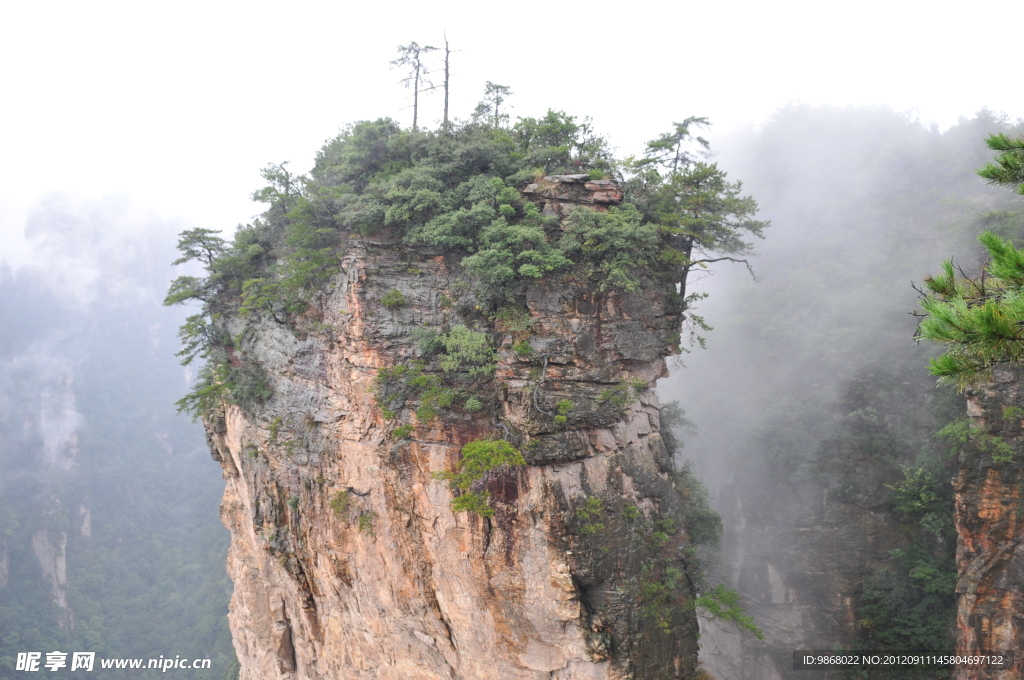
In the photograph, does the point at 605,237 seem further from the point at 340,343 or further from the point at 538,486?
the point at 340,343

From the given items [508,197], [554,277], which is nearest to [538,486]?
[554,277]

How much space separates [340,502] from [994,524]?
19.7 m

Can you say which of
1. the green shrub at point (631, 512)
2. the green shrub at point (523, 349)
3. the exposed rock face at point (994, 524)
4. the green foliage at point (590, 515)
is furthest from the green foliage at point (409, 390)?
the exposed rock face at point (994, 524)

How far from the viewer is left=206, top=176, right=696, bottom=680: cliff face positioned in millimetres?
12016

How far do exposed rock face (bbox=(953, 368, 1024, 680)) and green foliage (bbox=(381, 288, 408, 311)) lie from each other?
17747mm

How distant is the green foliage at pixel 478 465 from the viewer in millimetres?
11758

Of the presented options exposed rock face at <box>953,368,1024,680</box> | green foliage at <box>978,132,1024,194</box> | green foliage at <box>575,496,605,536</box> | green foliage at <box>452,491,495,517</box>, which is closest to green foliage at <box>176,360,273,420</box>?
green foliage at <box>452,491,495,517</box>

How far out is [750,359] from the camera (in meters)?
32.2

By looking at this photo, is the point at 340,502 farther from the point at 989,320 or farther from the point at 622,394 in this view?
the point at 989,320

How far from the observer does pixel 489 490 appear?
40.0ft

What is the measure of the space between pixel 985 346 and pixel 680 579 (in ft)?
36.3

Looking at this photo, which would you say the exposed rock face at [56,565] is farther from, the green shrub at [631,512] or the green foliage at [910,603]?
the green foliage at [910,603]

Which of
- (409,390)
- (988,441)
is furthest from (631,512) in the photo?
(988,441)

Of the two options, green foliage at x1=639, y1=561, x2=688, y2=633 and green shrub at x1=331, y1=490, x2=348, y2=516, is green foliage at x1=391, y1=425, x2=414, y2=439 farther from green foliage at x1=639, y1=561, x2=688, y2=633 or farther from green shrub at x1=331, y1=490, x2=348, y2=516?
green foliage at x1=639, y1=561, x2=688, y2=633
